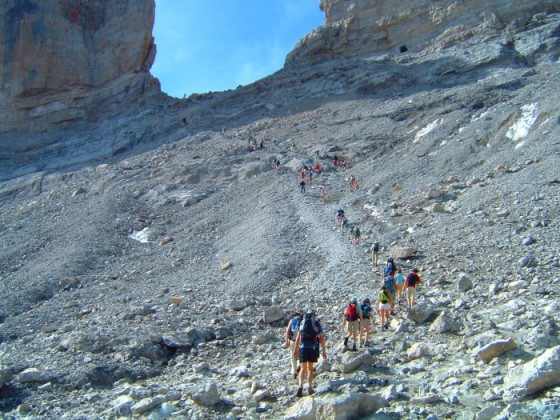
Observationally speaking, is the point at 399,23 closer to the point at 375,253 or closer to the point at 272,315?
the point at 375,253

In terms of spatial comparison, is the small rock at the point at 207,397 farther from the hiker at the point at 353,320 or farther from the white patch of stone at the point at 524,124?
the white patch of stone at the point at 524,124

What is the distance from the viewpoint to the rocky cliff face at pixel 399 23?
41188 millimetres

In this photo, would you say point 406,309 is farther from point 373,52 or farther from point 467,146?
point 373,52

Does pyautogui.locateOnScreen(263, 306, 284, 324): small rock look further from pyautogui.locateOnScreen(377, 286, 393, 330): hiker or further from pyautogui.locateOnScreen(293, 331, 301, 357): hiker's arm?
pyautogui.locateOnScreen(293, 331, 301, 357): hiker's arm

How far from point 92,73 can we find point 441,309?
47.8 meters

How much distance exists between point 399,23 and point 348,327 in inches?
1607

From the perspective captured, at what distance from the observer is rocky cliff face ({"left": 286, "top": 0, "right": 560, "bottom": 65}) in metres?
41.2

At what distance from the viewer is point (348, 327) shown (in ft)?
33.3

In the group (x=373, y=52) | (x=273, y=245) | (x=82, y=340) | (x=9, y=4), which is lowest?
(x=82, y=340)

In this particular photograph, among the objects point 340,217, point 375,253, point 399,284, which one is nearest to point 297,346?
point 399,284

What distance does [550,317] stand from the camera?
352 inches

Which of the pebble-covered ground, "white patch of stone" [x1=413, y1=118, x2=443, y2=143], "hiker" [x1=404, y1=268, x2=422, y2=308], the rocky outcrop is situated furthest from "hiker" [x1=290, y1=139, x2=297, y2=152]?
"hiker" [x1=404, y1=268, x2=422, y2=308]

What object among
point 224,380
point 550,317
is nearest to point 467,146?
point 550,317

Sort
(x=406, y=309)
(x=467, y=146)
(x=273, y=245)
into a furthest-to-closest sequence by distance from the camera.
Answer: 1. (x=467, y=146)
2. (x=273, y=245)
3. (x=406, y=309)
